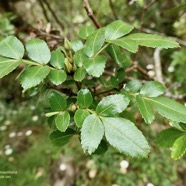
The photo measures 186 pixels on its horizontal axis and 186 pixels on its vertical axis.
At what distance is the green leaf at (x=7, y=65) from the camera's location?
680 millimetres

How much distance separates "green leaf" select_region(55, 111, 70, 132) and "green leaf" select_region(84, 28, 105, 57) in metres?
0.19

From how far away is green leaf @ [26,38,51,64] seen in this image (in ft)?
2.50

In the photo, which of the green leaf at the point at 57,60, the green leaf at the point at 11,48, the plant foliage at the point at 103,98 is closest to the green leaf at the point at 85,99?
the plant foliage at the point at 103,98

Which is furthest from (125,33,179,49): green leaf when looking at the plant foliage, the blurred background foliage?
the blurred background foliage

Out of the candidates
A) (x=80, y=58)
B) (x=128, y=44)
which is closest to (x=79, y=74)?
(x=80, y=58)

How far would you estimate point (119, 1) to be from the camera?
314 centimetres

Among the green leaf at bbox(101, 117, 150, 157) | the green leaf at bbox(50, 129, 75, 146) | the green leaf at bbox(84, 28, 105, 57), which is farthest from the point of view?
the green leaf at bbox(50, 129, 75, 146)

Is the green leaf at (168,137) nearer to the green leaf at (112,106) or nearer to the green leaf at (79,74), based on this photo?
the green leaf at (112,106)

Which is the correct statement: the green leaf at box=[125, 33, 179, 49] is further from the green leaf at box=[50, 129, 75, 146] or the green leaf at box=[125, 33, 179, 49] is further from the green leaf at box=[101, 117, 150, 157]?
the green leaf at box=[50, 129, 75, 146]

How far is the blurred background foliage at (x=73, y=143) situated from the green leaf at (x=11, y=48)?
472 mm

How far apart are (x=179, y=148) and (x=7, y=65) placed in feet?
1.81

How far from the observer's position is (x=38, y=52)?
0.77m

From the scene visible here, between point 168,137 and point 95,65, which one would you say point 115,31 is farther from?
point 168,137

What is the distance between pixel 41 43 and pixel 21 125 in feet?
9.41
